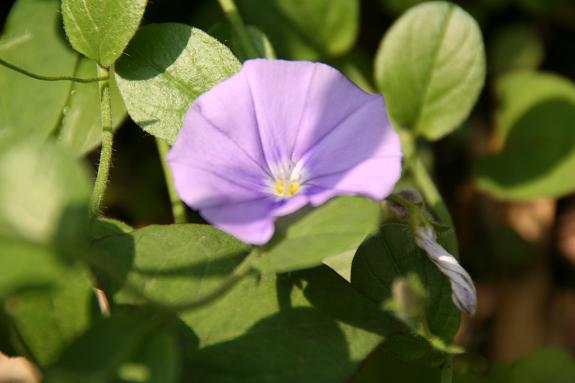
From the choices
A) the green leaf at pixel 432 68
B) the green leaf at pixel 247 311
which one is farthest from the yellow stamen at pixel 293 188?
the green leaf at pixel 432 68

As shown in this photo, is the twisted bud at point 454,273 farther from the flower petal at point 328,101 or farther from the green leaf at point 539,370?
the green leaf at point 539,370

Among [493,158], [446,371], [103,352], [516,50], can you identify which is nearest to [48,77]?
[103,352]

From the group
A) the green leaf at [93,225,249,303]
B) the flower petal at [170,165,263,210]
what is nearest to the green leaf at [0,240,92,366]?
the green leaf at [93,225,249,303]

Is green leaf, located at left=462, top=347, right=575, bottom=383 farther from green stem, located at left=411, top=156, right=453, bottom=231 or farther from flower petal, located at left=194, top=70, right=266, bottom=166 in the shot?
flower petal, located at left=194, top=70, right=266, bottom=166

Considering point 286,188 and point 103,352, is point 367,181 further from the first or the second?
Answer: point 103,352

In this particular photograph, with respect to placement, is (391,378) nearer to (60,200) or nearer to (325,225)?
(325,225)
